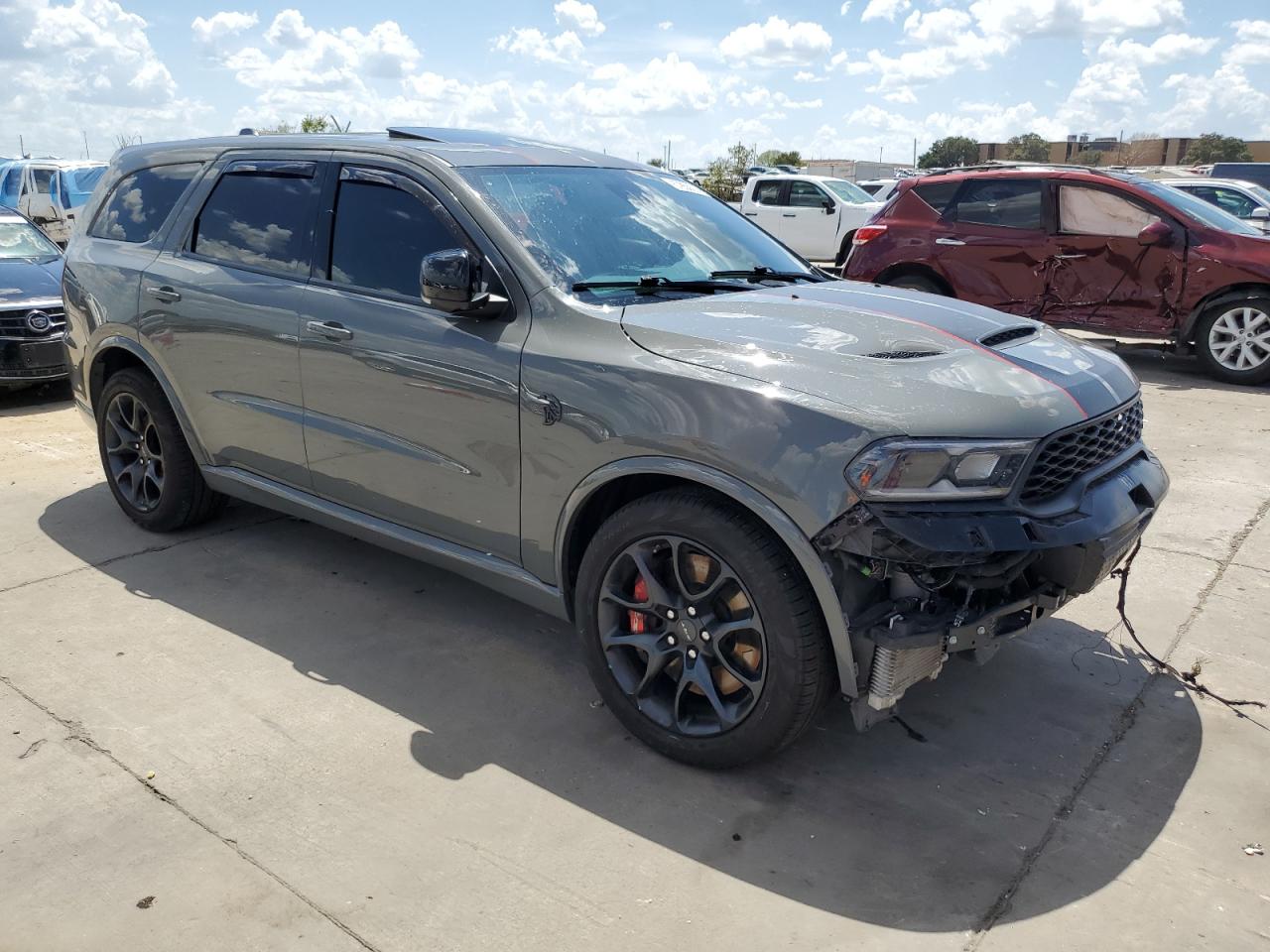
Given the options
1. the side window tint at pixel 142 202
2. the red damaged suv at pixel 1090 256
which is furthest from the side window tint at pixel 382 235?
the red damaged suv at pixel 1090 256

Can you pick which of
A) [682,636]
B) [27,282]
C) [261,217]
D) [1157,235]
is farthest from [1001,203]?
[27,282]

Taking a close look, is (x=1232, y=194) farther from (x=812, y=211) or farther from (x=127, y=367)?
(x=127, y=367)

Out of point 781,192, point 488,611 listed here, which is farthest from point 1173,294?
point 781,192

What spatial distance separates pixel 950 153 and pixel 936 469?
67276 mm

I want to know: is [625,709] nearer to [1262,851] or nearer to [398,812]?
[398,812]

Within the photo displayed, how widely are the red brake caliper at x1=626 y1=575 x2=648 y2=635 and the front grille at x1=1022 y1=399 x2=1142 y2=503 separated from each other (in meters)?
1.16

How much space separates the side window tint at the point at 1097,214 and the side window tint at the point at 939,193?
1029 mm

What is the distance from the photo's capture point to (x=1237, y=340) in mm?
9344

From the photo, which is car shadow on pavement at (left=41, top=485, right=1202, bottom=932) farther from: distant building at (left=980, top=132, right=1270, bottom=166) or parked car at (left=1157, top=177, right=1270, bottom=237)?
distant building at (left=980, top=132, right=1270, bottom=166)

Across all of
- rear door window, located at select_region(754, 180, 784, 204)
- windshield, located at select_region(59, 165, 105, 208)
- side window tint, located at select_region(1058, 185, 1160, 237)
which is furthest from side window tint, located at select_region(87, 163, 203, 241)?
windshield, located at select_region(59, 165, 105, 208)

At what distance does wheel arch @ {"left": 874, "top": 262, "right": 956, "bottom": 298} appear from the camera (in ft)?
34.1

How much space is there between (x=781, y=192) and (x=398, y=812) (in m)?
17.2

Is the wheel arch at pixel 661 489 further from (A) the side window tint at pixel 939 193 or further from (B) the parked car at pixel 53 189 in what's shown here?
(B) the parked car at pixel 53 189

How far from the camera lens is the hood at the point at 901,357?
298cm
